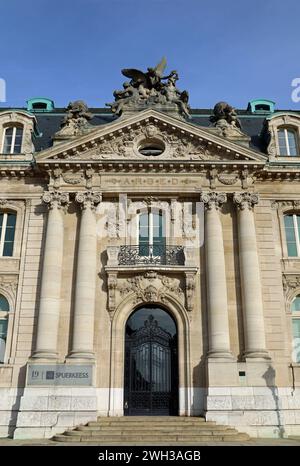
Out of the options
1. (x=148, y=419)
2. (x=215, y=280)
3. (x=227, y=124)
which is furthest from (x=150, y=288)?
(x=227, y=124)

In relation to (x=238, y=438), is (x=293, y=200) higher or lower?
higher

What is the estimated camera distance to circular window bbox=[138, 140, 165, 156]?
2231 cm

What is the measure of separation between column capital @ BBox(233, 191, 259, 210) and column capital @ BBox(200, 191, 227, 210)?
0.55 meters

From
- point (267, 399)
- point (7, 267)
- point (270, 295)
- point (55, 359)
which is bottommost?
point (267, 399)

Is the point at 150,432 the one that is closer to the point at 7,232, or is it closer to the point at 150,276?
the point at 150,276

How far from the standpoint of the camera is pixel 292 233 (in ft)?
71.4

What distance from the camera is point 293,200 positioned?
21.9 m

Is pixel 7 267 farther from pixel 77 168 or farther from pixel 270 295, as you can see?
pixel 270 295

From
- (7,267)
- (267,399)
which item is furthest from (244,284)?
(7,267)

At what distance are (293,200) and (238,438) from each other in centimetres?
1135

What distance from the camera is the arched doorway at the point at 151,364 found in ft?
62.2

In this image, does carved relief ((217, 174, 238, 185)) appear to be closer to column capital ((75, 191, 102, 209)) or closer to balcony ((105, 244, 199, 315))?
balcony ((105, 244, 199, 315))

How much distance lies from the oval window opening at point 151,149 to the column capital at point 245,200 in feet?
14.0

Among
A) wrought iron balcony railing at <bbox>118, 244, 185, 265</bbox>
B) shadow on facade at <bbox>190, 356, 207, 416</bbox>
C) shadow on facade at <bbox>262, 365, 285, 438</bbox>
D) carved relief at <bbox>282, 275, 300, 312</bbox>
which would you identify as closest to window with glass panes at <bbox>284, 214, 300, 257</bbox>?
carved relief at <bbox>282, 275, 300, 312</bbox>
